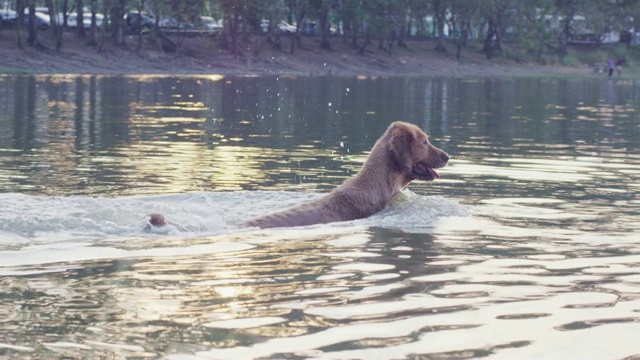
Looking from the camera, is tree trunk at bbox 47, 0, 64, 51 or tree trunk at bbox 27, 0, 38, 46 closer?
tree trunk at bbox 27, 0, 38, 46

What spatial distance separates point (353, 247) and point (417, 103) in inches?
1304

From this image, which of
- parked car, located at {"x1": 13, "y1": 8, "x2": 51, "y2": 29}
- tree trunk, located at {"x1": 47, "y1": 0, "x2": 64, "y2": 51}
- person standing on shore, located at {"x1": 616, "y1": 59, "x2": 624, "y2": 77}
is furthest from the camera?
person standing on shore, located at {"x1": 616, "y1": 59, "x2": 624, "y2": 77}

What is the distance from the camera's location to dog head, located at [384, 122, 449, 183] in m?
13.3

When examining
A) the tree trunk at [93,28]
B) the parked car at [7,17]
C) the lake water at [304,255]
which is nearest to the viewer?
the lake water at [304,255]

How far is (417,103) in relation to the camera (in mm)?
44000

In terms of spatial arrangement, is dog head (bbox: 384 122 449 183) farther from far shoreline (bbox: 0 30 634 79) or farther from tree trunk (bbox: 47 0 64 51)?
tree trunk (bbox: 47 0 64 51)

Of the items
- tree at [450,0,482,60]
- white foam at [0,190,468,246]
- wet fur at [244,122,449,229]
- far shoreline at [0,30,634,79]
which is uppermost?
tree at [450,0,482,60]

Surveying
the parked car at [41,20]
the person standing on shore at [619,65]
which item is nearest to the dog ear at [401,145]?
the parked car at [41,20]

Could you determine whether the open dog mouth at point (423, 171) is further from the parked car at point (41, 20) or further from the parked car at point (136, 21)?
the parked car at point (136, 21)

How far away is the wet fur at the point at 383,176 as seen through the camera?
13.0 meters

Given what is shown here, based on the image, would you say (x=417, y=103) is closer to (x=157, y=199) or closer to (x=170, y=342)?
(x=157, y=199)

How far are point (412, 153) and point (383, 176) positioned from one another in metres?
0.43

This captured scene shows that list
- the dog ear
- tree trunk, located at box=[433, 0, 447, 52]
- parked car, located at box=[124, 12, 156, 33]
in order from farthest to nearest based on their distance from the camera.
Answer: tree trunk, located at box=[433, 0, 447, 52], parked car, located at box=[124, 12, 156, 33], the dog ear

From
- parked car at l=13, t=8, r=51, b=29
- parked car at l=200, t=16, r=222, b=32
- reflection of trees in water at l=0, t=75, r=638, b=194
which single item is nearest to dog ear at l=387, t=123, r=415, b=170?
reflection of trees in water at l=0, t=75, r=638, b=194
